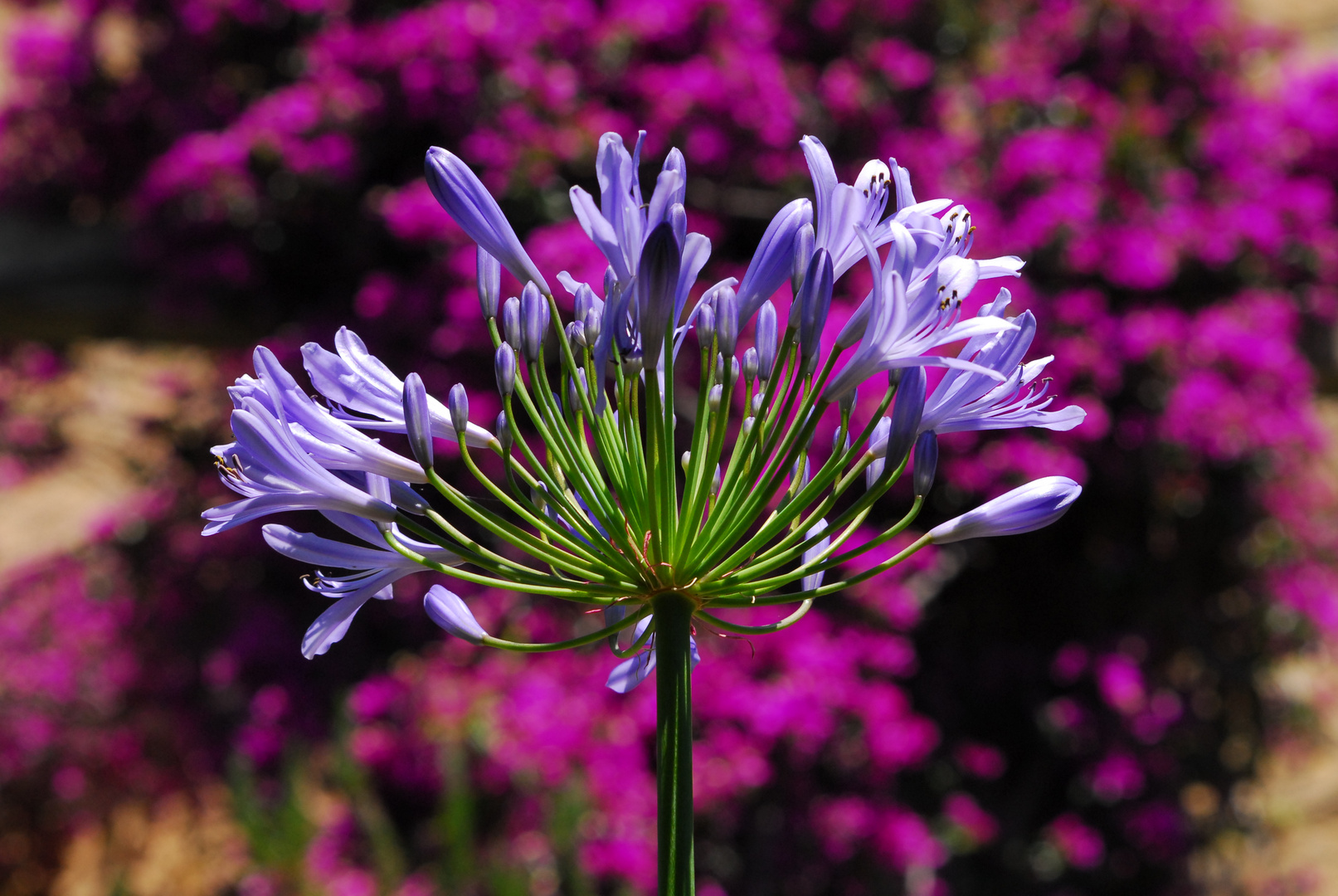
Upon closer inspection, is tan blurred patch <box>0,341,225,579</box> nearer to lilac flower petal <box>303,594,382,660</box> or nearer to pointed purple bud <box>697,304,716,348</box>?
lilac flower petal <box>303,594,382,660</box>

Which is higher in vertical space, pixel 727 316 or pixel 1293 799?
pixel 727 316

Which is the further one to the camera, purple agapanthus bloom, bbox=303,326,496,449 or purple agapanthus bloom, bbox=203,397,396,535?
purple agapanthus bloom, bbox=303,326,496,449

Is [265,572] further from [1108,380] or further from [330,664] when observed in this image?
[1108,380]

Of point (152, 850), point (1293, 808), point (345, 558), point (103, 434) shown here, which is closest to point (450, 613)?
point (345, 558)

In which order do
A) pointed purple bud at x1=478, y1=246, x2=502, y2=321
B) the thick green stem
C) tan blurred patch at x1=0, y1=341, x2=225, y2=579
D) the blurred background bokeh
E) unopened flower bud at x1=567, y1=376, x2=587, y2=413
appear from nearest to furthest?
the thick green stem < unopened flower bud at x1=567, y1=376, x2=587, y2=413 < pointed purple bud at x1=478, y1=246, x2=502, y2=321 < the blurred background bokeh < tan blurred patch at x1=0, y1=341, x2=225, y2=579

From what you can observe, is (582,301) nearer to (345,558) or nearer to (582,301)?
(582,301)

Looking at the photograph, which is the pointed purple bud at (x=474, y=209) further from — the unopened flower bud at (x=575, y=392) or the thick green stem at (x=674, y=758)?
the thick green stem at (x=674, y=758)

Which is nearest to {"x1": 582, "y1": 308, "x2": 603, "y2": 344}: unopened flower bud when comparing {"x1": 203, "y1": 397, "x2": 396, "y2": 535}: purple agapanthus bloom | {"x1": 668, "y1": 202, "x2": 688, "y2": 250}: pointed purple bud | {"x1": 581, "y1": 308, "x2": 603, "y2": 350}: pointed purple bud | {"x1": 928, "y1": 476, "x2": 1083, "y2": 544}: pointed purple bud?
{"x1": 581, "y1": 308, "x2": 603, "y2": 350}: pointed purple bud

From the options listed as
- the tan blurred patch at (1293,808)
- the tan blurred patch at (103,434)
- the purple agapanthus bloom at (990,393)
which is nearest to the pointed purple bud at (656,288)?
the purple agapanthus bloom at (990,393)
